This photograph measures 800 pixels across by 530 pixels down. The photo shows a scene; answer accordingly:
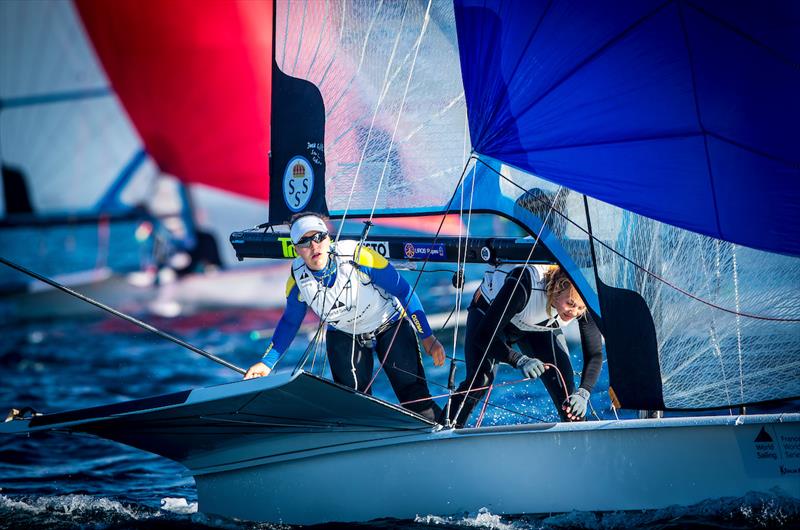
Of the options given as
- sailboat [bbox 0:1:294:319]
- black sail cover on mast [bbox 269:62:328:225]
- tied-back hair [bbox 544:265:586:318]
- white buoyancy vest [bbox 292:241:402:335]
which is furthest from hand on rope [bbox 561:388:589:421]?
sailboat [bbox 0:1:294:319]

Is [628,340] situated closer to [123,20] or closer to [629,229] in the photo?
[629,229]

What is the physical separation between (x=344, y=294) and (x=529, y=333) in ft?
2.98

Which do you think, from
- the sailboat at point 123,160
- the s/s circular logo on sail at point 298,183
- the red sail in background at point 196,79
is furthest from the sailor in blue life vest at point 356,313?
the red sail in background at point 196,79

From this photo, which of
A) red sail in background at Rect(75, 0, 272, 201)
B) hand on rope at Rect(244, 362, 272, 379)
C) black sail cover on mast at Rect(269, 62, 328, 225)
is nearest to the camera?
hand on rope at Rect(244, 362, 272, 379)

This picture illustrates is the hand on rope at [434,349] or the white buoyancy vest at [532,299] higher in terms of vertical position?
the white buoyancy vest at [532,299]

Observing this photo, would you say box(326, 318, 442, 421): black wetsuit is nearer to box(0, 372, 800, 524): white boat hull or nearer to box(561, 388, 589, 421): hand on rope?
box(0, 372, 800, 524): white boat hull

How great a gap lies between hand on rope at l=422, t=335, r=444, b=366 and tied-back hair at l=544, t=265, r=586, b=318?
54 cm

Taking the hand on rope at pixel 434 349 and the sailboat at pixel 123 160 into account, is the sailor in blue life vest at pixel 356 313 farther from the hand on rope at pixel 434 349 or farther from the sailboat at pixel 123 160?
the sailboat at pixel 123 160

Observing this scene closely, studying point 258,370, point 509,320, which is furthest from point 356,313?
point 509,320

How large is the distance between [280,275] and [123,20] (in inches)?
146

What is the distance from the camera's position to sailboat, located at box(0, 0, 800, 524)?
3744 millimetres

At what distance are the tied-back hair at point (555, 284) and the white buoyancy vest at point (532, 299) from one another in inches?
0.7

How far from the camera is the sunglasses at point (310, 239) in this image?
415cm

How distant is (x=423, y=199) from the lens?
465 cm
